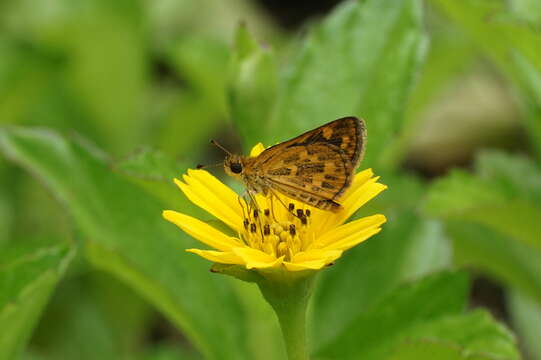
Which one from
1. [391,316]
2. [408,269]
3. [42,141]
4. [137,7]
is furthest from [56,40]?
[391,316]

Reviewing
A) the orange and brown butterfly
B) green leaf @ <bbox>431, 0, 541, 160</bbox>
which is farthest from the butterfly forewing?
green leaf @ <bbox>431, 0, 541, 160</bbox>

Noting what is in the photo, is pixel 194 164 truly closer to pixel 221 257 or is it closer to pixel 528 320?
pixel 221 257

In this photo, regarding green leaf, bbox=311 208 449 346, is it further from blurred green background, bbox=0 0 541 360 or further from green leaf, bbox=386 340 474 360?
A: green leaf, bbox=386 340 474 360

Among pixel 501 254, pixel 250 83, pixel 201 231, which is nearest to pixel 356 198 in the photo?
pixel 201 231

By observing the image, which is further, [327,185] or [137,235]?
[137,235]

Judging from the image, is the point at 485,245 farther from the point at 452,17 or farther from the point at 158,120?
the point at 158,120

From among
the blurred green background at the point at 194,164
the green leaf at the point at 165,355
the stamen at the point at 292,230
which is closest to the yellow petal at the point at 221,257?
the stamen at the point at 292,230
